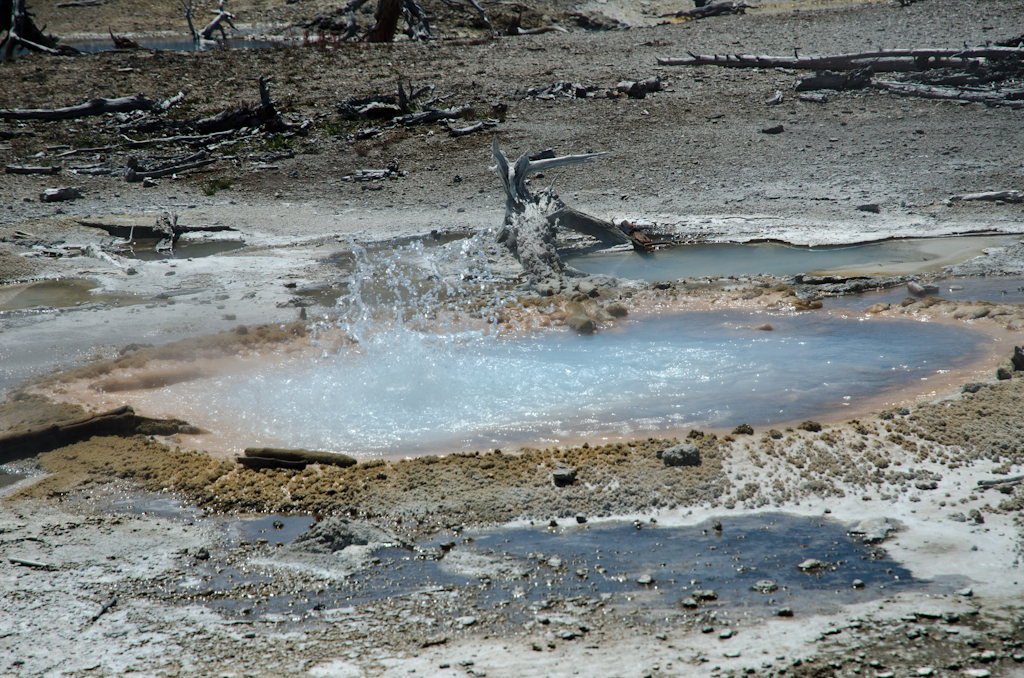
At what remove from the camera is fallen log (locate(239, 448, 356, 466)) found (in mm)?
5574

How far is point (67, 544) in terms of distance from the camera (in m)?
4.74

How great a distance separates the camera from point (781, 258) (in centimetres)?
966

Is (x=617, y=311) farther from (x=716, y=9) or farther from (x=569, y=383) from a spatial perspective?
(x=716, y=9)

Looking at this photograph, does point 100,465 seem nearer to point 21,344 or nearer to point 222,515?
point 222,515

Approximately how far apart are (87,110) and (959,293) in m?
16.2

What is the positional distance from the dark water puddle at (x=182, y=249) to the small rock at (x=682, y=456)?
751cm

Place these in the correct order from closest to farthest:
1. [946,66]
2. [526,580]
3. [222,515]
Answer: [526,580] < [222,515] < [946,66]

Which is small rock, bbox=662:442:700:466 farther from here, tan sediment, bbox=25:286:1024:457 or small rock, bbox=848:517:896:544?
small rock, bbox=848:517:896:544

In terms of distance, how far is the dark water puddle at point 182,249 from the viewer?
10.4 metres

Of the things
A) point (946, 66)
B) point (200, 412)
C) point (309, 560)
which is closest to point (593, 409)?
point (309, 560)

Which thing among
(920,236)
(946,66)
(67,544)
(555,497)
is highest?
(946,66)

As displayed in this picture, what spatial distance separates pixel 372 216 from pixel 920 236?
779 centimetres

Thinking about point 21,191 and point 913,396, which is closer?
point 913,396

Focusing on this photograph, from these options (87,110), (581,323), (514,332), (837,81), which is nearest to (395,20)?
(87,110)
